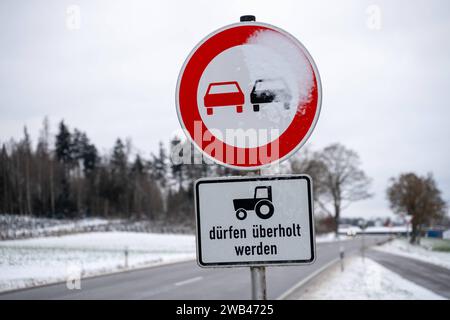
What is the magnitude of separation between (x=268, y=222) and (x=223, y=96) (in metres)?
0.57

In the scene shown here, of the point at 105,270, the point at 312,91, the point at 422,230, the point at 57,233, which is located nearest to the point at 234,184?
the point at 312,91

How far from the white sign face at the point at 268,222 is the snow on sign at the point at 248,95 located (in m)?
0.11

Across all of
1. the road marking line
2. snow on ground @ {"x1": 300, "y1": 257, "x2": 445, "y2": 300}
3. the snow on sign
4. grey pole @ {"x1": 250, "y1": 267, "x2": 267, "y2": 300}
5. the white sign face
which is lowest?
the road marking line

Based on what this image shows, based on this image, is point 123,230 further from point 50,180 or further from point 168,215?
point 168,215

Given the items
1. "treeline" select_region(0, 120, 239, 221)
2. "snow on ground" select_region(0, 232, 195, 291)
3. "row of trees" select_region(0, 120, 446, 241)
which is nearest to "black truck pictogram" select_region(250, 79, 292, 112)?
"snow on ground" select_region(0, 232, 195, 291)

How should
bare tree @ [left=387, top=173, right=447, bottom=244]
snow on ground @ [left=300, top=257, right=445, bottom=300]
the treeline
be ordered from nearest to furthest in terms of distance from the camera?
1. snow on ground @ [left=300, top=257, right=445, bottom=300]
2. bare tree @ [left=387, top=173, right=447, bottom=244]
3. the treeline

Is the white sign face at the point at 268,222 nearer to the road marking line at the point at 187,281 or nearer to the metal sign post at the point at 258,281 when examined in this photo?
the metal sign post at the point at 258,281

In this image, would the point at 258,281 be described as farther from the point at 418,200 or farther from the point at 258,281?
the point at 418,200

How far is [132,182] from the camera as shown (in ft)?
241

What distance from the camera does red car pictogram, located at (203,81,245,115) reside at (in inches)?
78.7

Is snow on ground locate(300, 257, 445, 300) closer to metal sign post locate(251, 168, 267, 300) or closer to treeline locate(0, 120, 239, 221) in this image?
metal sign post locate(251, 168, 267, 300)

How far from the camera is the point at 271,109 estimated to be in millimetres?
2016
